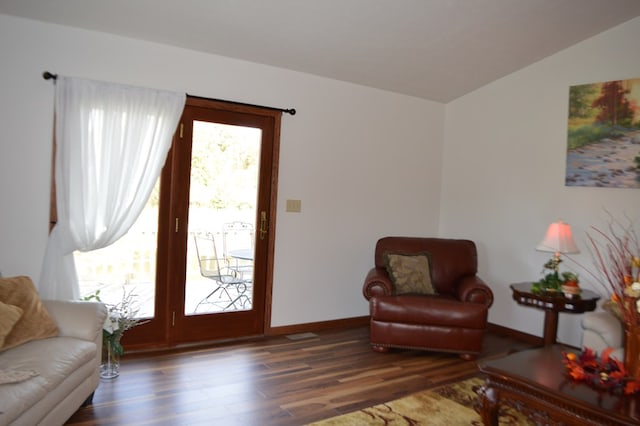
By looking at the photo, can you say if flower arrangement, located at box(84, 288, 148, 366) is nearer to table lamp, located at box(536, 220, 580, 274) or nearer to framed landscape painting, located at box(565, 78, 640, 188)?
table lamp, located at box(536, 220, 580, 274)

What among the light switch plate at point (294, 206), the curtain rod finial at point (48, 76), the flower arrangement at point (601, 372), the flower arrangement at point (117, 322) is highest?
the curtain rod finial at point (48, 76)

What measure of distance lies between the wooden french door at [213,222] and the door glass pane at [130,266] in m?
0.06

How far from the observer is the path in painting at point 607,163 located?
13.0ft

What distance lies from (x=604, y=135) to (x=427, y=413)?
293cm

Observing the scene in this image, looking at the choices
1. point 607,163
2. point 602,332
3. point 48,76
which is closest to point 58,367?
point 48,76

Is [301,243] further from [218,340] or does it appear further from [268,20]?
[268,20]

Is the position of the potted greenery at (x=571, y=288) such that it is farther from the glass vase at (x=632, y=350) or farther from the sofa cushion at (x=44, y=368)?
the sofa cushion at (x=44, y=368)

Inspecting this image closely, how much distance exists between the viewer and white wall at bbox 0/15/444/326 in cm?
333

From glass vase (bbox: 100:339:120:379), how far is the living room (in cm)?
78

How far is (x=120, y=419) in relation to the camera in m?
2.64

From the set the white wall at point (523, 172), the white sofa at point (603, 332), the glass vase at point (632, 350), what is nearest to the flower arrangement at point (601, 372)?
the glass vase at point (632, 350)

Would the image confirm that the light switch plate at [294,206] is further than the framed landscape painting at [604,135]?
Yes

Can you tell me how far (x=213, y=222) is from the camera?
4094 mm

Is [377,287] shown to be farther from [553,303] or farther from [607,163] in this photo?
[607,163]
